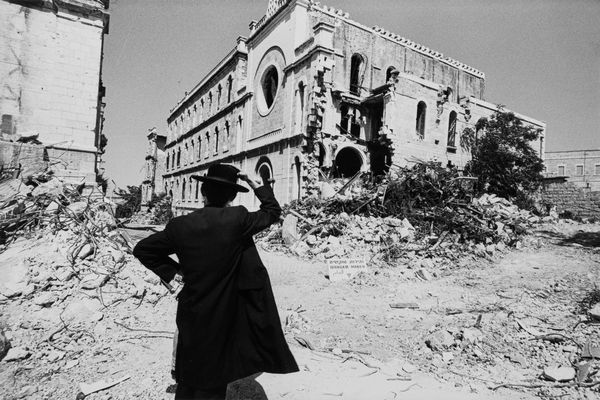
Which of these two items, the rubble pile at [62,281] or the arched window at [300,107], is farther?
the arched window at [300,107]

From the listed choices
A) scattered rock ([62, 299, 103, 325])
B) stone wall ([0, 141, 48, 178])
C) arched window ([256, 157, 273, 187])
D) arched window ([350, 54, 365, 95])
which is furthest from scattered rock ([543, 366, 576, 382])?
arched window ([350, 54, 365, 95])

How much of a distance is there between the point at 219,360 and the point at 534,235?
10.6m

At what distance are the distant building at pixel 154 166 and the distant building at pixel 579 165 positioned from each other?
48.0m

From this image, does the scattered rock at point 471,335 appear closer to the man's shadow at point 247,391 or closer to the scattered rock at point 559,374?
the scattered rock at point 559,374

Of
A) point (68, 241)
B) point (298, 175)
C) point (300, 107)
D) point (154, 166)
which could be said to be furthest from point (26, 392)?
point (154, 166)

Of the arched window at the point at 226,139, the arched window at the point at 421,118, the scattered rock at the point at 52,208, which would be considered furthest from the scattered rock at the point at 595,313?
the arched window at the point at 226,139

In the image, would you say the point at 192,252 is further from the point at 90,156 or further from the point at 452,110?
the point at 452,110

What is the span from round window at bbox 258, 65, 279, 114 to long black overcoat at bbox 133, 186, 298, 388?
17790 millimetres

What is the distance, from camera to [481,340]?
387cm

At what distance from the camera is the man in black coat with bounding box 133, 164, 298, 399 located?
1965mm

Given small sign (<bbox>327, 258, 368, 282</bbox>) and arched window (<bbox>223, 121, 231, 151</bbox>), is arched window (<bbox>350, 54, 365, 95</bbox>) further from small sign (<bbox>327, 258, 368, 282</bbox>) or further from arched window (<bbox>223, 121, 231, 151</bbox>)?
small sign (<bbox>327, 258, 368, 282</bbox>)

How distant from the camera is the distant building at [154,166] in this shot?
133 feet

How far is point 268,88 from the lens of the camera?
20.8m

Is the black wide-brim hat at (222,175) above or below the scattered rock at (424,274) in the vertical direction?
above
